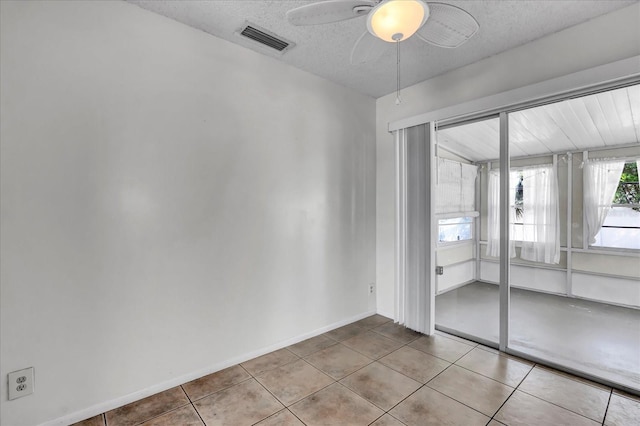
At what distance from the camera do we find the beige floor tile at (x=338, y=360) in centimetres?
240

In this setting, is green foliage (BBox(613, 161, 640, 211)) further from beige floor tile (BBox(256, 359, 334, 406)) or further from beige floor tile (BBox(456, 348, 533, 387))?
beige floor tile (BBox(256, 359, 334, 406))

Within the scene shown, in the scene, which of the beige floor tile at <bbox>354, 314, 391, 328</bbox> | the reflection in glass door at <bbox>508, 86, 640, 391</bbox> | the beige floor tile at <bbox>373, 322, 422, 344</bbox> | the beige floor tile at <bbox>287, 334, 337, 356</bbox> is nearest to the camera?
the reflection in glass door at <bbox>508, 86, 640, 391</bbox>

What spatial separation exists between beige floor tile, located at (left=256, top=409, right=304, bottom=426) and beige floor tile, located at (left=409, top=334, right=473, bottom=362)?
1.43m

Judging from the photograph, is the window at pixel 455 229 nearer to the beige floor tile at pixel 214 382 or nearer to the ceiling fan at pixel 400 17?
the ceiling fan at pixel 400 17

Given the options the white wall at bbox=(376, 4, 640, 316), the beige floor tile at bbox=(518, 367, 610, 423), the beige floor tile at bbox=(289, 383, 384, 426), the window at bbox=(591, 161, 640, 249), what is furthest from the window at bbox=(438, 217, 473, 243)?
the beige floor tile at bbox=(289, 383, 384, 426)

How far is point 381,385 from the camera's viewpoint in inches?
86.7

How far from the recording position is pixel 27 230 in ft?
5.57

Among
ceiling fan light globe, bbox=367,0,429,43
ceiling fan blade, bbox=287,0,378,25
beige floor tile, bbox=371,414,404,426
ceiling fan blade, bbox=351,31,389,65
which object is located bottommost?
beige floor tile, bbox=371,414,404,426

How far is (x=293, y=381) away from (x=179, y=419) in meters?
0.80

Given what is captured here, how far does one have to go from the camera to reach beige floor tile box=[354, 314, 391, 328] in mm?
3354

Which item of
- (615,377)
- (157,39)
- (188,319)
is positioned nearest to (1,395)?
(188,319)

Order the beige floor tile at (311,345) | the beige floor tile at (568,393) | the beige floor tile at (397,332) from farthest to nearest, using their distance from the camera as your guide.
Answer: the beige floor tile at (397,332)
the beige floor tile at (311,345)
the beige floor tile at (568,393)

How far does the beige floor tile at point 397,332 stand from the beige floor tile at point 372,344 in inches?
3.3

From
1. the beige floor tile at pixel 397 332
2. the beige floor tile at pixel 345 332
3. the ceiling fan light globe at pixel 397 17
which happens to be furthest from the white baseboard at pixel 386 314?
the ceiling fan light globe at pixel 397 17
